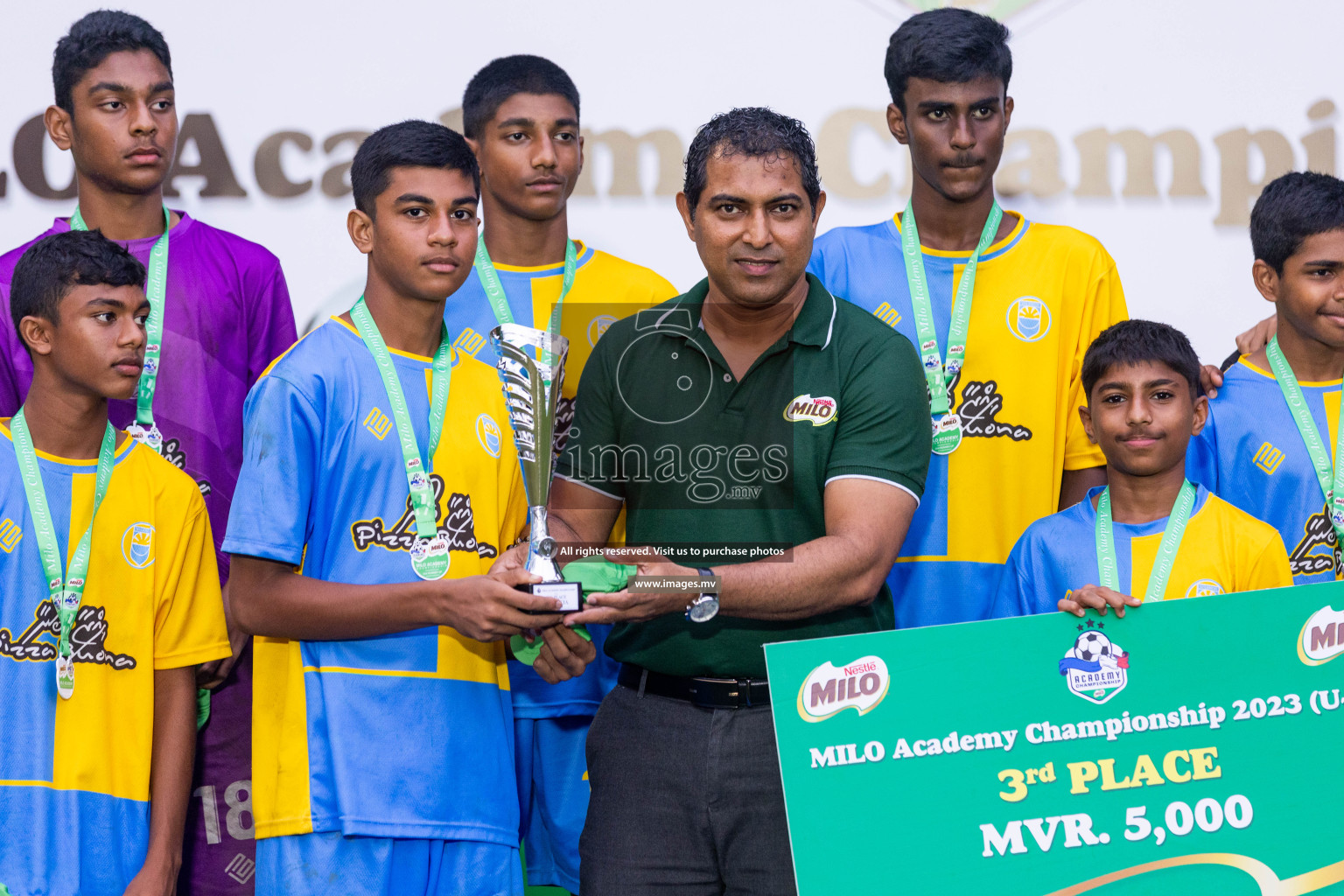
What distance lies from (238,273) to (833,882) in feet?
7.05

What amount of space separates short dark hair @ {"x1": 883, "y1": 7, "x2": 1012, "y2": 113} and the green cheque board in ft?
4.72

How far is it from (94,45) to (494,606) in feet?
6.59

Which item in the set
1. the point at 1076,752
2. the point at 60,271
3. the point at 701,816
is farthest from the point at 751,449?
the point at 60,271

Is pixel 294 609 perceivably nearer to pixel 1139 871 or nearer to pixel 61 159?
pixel 1139 871

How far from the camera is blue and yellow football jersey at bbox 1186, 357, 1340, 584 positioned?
301 cm

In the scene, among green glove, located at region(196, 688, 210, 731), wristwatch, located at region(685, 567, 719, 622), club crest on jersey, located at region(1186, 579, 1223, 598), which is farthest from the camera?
green glove, located at region(196, 688, 210, 731)

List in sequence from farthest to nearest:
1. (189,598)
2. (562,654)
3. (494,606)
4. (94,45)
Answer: (94,45), (189,598), (562,654), (494,606)

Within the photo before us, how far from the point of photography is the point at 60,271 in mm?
2938

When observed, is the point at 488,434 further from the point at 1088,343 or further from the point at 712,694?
the point at 1088,343

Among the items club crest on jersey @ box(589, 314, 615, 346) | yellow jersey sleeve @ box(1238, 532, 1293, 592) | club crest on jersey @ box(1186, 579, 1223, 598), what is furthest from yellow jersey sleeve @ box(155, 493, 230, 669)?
yellow jersey sleeve @ box(1238, 532, 1293, 592)

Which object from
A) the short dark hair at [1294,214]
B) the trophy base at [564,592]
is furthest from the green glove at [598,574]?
the short dark hair at [1294,214]

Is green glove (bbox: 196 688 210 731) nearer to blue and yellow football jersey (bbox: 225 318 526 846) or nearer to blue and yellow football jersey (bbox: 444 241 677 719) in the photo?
blue and yellow football jersey (bbox: 225 318 526 846)

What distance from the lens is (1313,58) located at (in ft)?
13.9

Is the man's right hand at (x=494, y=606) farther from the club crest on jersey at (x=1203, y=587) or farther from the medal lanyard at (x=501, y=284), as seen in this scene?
the club crest on jersey at (x=1203, y=587)
